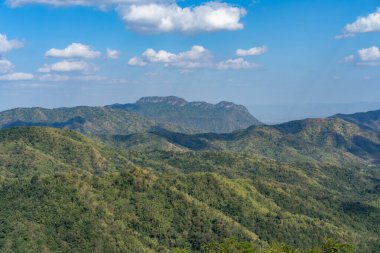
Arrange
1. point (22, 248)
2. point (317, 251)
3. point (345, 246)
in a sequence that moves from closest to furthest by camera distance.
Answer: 1. point (345, 246)
2. point (317, 251)
3. point (22, 248)

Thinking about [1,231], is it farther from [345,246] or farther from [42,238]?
[345,246]

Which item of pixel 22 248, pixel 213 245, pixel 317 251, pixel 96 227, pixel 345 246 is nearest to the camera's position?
pixel 345 246

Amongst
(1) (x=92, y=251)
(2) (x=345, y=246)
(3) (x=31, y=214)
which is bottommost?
(1) (x=92, y=251)

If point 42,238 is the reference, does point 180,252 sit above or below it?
above

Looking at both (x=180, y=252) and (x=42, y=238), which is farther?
(x=42, y=238)

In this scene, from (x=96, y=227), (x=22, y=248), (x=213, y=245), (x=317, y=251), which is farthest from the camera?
(x=96, y=227)

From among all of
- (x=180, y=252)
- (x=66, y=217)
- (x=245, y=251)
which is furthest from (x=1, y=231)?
(x=245, y=251)

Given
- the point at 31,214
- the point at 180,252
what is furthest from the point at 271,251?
the point at 31,214

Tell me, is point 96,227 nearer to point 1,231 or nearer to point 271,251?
point 1,231

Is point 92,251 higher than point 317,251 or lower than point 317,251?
lower
